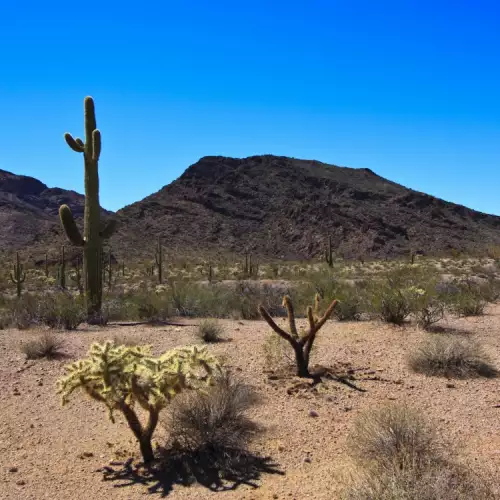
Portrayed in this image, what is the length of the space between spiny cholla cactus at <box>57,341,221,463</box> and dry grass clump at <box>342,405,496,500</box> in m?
1.80

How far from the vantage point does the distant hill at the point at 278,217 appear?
65562mm

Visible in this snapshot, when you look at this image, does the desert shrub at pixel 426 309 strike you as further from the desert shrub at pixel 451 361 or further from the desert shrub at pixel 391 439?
the desert shrub at pixel 391 439

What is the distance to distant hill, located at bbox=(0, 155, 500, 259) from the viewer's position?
6556cm

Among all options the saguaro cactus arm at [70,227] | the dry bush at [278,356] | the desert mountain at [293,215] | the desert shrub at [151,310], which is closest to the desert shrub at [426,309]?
the dry bush at [278,356]

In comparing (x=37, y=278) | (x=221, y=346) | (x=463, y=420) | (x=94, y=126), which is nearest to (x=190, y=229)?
(x=37, y=278)

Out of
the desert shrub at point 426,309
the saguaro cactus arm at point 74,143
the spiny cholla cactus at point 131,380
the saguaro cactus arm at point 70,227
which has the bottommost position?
the spiny cholla cactus at point 131,380

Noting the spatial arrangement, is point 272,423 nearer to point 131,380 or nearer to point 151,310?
point 131,380

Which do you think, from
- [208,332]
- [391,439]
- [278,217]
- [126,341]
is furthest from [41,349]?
[278,217]

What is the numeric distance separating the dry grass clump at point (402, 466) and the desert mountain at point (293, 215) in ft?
186

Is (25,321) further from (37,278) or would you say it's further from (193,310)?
(37,278)

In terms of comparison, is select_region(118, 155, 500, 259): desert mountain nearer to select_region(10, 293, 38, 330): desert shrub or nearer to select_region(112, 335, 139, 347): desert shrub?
select_region(10, 293, 38, 330): desert shrub

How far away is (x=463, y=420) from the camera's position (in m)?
6.38

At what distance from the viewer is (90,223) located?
1519 cm

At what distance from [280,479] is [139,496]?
1285 millimetres
